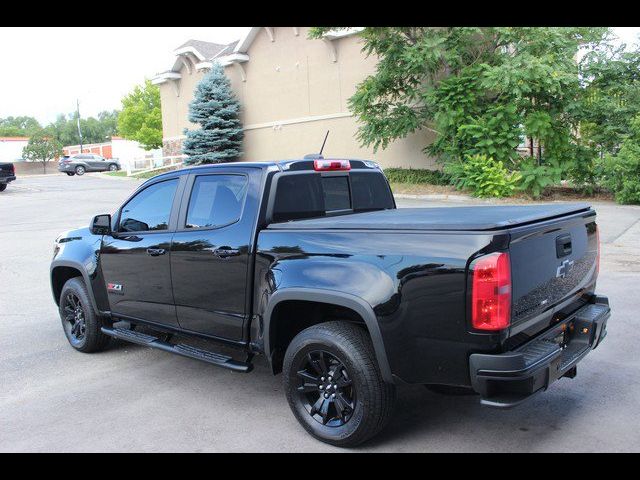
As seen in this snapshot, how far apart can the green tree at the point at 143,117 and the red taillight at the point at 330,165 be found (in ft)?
177

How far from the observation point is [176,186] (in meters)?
5.07

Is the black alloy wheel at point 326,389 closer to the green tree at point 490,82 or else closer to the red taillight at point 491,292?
the red taillight at point 491,292

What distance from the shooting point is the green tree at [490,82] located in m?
16.2

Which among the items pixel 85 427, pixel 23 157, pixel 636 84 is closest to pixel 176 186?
pixel 85 427

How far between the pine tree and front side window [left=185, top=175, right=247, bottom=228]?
2481 cm

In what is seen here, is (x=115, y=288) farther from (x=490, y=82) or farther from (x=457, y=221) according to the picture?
(x=490, y=82)

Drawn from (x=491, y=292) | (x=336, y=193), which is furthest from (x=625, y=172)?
(x=491, y=292)

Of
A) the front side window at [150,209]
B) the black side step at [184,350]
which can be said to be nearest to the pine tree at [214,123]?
the front side window at [150,209]

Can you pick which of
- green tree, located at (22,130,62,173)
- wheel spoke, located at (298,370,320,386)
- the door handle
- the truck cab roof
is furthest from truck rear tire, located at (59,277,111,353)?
green tree, located at (22,130,62,173)

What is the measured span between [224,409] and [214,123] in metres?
27.0

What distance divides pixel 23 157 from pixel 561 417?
68419mm

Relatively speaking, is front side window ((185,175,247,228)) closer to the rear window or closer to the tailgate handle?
the rear window

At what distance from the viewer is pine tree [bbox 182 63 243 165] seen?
2966 centimetres
